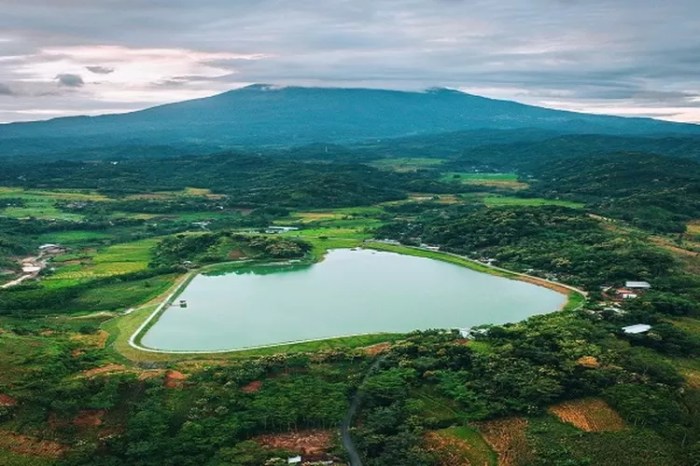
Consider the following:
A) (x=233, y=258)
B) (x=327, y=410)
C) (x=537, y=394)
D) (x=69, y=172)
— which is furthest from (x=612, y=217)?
(x=69, y=172)

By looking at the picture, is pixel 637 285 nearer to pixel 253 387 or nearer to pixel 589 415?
pixel 589 415

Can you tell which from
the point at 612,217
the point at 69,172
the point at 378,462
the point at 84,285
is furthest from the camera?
the point at 69,172

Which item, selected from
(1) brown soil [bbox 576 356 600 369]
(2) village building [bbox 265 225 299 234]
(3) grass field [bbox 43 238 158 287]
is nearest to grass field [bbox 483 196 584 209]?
(2) village building [bbox 265 225 299 234]

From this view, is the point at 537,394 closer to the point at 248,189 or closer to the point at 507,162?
the point at 248,189

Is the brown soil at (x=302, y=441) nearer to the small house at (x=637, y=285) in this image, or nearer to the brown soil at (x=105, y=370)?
the brown soil at (x=105, y=370)

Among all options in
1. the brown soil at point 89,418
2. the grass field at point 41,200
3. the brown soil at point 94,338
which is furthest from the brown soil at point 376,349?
the grass field at point 41,200

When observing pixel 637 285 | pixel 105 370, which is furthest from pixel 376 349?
pixel 637 285
